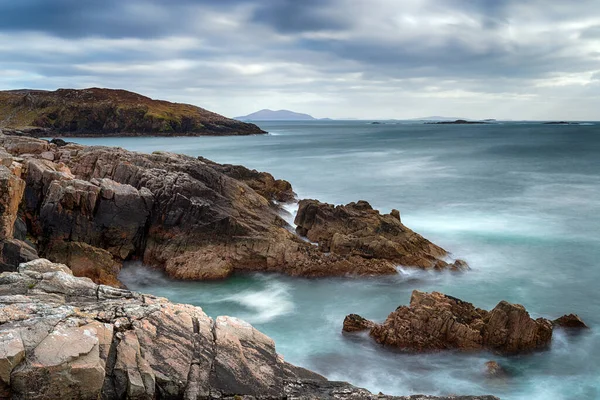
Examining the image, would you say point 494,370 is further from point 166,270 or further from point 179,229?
point 179,229

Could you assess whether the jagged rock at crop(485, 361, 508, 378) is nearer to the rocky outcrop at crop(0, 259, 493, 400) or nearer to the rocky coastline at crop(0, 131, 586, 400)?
the rocky coastline at crop(0, 131, 586, 400)

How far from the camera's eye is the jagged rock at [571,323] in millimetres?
18641

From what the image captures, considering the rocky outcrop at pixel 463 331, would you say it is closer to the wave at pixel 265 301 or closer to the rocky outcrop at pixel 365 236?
the wave at pixel 265 301

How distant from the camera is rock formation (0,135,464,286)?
22.5 metres

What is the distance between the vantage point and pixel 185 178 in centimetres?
2641

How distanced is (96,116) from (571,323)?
137296mm

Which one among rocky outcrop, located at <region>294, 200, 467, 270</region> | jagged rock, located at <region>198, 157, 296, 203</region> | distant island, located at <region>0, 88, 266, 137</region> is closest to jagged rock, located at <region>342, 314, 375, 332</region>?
rocky outcrop, located at <region>294, 200, 467, 270</region>

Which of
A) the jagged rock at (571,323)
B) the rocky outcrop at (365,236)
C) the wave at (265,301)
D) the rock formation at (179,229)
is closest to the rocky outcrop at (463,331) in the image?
the jagged rock at (571,323)

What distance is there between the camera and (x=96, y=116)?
441ft

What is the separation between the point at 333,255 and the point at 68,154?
58.4ft

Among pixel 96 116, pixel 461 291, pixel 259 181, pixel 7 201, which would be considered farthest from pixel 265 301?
pixel 96 116

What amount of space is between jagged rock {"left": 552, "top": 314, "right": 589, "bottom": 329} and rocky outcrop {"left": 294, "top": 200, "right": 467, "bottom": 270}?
6630mm

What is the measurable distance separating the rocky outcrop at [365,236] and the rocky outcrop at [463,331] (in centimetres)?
732

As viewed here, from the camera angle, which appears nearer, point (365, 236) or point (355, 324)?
point (355, 324)
